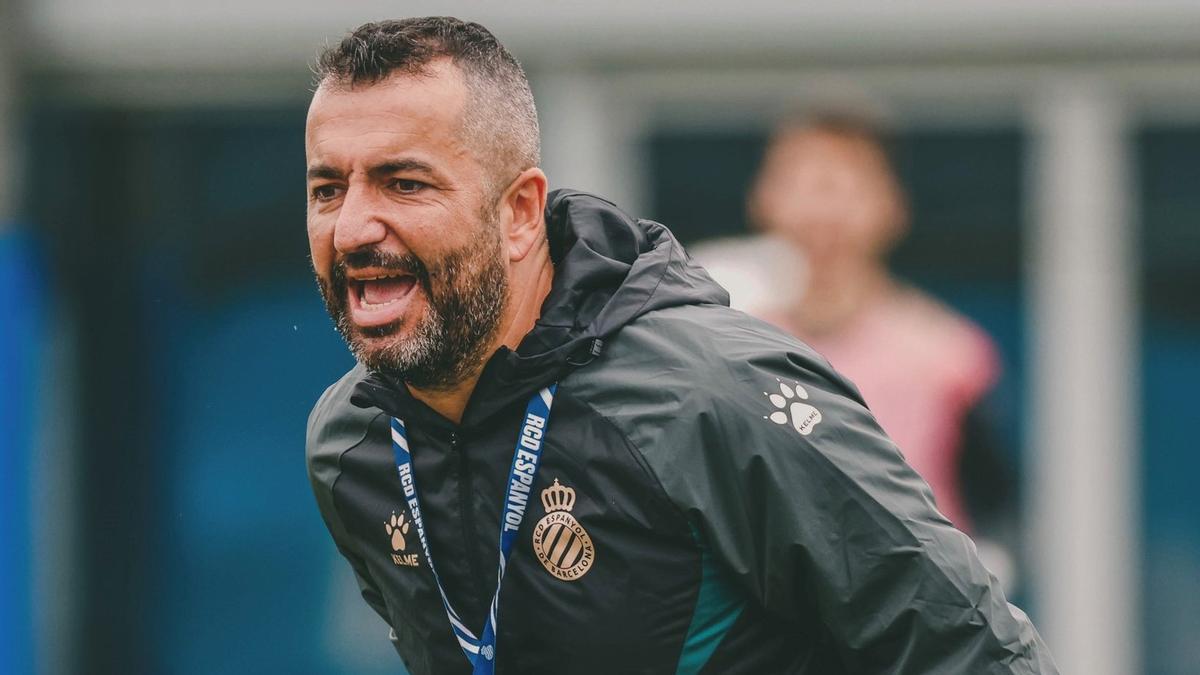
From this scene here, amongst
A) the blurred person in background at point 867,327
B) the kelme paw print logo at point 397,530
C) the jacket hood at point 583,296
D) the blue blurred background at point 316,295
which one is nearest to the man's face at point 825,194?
the blurred person in background at point 867,327

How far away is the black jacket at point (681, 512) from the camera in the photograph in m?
3.18

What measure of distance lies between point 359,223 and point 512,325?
1.13 feet

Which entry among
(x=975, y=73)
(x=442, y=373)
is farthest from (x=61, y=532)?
(x=442, y=373)

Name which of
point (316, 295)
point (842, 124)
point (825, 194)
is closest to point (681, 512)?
point (825, 194)

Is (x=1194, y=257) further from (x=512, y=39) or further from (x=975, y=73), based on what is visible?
(x=512, y=39)

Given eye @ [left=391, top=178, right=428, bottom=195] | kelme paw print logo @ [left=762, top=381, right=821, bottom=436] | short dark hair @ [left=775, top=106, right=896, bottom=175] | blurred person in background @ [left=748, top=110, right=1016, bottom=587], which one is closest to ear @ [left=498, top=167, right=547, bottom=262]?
eye @ [left=391, top=178, right=428, bottom=195]

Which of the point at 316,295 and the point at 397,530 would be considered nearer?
the point at 397,530

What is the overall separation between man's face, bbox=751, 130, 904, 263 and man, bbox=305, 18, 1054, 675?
2.41m

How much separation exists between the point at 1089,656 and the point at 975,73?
228cm

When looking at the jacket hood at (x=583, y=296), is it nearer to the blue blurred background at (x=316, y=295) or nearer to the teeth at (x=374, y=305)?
the teeth at (x=374, y=305)

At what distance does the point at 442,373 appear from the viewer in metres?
3.39

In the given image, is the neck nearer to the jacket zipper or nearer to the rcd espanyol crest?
the jacket zipper

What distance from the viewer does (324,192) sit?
11.1ft

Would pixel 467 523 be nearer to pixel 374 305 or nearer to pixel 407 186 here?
pixel 374 305
